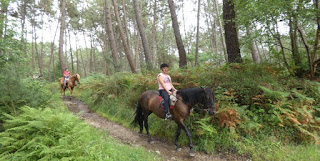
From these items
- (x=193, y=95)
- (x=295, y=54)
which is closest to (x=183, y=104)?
(x=193, y=95)

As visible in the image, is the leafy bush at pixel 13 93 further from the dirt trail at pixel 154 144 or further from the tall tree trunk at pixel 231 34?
the tall tree trunk at pixel 231 34

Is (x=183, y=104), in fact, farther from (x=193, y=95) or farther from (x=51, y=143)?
(x=51, y=143)

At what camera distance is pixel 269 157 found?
→ 4039mm

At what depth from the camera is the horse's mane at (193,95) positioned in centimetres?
466

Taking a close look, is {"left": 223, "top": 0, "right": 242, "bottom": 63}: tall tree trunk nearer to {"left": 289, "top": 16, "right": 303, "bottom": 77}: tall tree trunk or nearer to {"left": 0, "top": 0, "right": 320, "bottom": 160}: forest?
{"left": 0, "top": 0, "right": 320, "bottom": 160}: forest

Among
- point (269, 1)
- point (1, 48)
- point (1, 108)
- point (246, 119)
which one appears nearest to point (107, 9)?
point (1, 48)

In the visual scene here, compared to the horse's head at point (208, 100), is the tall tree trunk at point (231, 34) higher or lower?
higher

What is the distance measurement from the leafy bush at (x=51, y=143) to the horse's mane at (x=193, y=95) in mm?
1881

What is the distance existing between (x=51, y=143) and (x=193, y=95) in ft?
12.1

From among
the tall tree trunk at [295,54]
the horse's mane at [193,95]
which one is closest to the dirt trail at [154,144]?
the horse's mane at [193,95]

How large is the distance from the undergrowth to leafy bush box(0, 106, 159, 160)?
2.05 metres

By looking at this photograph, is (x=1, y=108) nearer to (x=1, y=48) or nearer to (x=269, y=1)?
(x=1, y=48)

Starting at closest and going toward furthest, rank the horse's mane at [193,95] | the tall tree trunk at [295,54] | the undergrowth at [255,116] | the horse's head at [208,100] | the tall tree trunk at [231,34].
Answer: the horse's head at [208,100] → the undergrowth at [255,116] → the horse's mane at [193,95] → the tall tree trunk at [295,54] → the tall tree trunk at [231,34]

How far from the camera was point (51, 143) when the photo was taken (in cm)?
336
